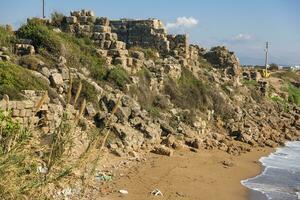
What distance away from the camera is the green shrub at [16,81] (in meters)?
15.7

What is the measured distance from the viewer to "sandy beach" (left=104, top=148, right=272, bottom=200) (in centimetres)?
1472

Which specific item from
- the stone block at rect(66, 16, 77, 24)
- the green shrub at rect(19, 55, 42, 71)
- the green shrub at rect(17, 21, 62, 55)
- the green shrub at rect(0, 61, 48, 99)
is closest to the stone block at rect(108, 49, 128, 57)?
the green shrub at rect(17, 21, 62, 55)

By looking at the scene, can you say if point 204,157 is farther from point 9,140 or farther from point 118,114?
point 9,140

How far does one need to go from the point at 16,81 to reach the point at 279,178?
9943 millimetres

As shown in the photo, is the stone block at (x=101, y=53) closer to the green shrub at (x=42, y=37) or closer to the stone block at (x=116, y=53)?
the stone block at (x=116, y=53)

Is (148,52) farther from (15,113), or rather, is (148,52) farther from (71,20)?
(15,113)

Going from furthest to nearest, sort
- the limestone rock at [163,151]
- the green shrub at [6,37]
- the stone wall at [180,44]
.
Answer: the stone wall at [180,44], the green shrub at [6,37], the limestone rock at [163,151]

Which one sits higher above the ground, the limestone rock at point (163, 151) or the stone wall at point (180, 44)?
the stone wall at point (180, 44)

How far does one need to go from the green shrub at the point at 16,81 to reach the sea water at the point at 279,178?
25.7ft

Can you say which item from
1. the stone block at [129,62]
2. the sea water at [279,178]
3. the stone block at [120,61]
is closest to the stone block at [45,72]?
the stone block at [120,61]

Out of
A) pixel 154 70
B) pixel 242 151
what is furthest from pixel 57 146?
pixel 154 70

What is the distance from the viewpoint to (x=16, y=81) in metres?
16.7

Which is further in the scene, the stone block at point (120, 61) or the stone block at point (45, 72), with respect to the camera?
the stone block at point (120, 61)

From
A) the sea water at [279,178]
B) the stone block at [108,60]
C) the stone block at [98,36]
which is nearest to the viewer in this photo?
the sea water at [279,178]
